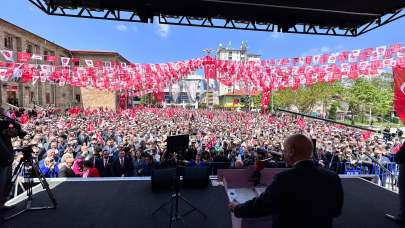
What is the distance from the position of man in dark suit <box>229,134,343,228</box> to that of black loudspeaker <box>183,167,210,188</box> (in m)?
3.63

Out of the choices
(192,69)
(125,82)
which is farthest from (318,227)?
(125,82)

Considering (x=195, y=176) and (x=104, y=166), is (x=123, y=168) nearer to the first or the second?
(x=104, y=166)

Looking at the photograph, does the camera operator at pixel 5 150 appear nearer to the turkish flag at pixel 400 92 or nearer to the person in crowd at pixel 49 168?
the person in crowd at pixel 49 168

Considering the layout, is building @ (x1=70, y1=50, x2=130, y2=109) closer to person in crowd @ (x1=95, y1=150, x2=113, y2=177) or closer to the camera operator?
person in crowd @ (x1=95, y1=150, x2=113, y2=177)

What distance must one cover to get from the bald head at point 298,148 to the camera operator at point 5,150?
3960mm

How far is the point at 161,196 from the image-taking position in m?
5.10

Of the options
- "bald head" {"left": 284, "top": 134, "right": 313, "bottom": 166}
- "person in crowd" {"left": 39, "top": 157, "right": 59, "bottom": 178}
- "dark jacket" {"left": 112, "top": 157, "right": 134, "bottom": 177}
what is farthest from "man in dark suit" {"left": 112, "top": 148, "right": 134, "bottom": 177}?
"bald head" {"left": 284, "top": 134, "right": 313, "bottom": 166}

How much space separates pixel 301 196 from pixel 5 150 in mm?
4105

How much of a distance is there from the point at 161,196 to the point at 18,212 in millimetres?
2394

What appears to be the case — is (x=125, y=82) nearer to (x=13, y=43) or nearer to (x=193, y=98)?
(x=193, y=98)

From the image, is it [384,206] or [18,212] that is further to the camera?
[384,206]

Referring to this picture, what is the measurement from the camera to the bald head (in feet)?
6.60

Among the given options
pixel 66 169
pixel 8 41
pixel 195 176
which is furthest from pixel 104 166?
pixel 8 41

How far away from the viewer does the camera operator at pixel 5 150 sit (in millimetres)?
3758
